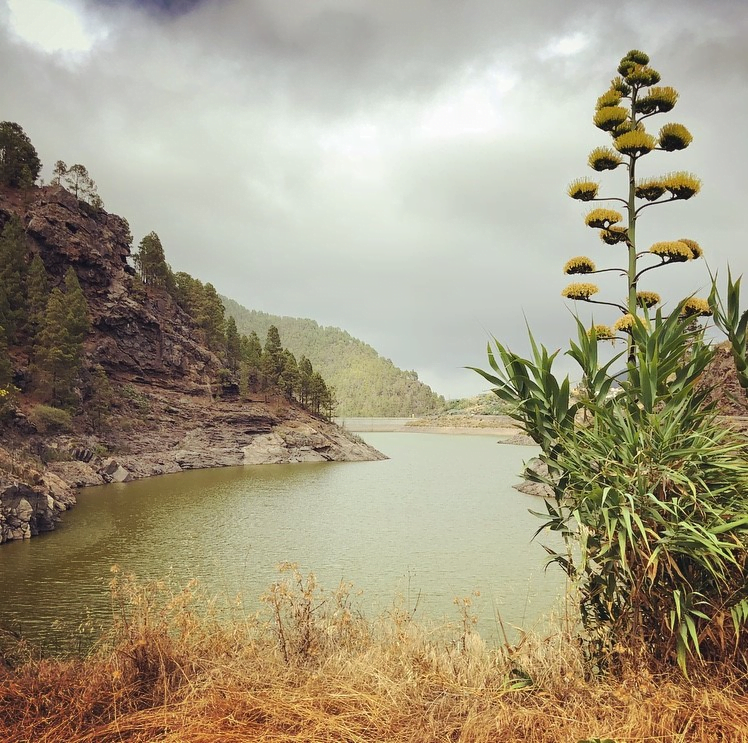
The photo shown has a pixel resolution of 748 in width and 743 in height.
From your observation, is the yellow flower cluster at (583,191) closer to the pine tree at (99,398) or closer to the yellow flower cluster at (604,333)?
the yellow flower cluster at (604,333)

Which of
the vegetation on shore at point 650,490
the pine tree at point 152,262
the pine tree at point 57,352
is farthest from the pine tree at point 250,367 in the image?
the vegetation on shore at point 650,490

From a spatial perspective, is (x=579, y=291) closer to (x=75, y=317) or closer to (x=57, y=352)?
(x=57, y=352)

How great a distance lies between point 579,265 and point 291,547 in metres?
16.6

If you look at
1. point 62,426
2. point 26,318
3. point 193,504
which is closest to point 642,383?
point 193,504

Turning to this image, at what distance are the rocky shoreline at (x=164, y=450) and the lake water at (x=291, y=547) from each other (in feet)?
4.74

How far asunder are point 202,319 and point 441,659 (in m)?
68.5

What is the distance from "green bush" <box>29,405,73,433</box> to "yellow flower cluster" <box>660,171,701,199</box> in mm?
39878

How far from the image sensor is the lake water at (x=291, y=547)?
42.0ft

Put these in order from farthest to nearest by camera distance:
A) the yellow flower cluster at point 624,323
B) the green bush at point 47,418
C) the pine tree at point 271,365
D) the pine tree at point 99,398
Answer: the pine tree at point 271,365, the pine tree at point 99,398, the green bush at point 47,418, the yellow flower cluster at point 624,323

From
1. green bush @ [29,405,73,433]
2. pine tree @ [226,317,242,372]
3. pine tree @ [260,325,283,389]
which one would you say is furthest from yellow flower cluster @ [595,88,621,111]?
pine tree @ [226,317,242,372]

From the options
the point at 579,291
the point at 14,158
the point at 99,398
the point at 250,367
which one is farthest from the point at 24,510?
the point at 14,158

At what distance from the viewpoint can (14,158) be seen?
55.7 metres

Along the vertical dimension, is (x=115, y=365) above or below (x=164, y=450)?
above

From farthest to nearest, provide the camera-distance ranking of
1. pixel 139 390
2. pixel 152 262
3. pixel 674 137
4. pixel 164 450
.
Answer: pixel 152 262
pixel 139 390
pixel 164 450
pixel 674 137
